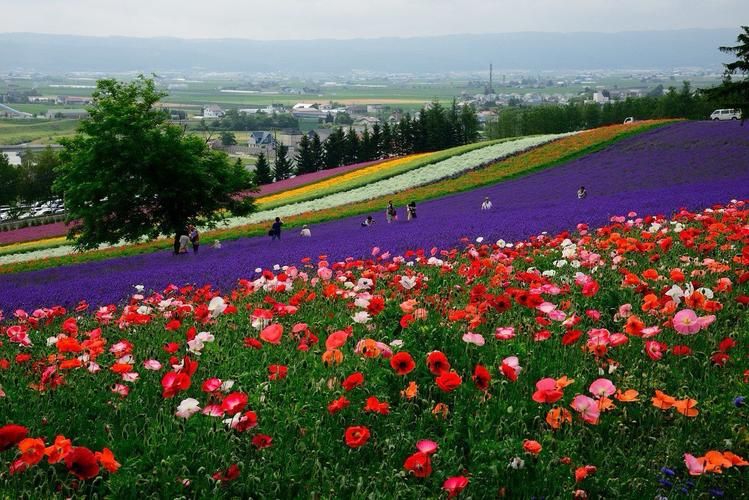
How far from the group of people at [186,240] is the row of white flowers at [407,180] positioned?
49.5ft

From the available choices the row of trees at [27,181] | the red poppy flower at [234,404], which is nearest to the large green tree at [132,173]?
the red poppy flower at [234,404]

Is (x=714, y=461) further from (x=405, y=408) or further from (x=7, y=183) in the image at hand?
(x=7, y=183)

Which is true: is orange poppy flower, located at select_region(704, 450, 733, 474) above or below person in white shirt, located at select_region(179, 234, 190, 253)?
above

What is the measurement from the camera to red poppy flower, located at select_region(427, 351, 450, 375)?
4.18m

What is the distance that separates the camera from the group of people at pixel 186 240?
25.5 metres

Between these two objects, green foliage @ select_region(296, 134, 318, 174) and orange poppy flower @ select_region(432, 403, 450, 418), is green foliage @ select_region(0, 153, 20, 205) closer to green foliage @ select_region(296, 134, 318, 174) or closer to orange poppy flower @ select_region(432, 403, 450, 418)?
green foliage @ select_region(296, 134, 318, 174)

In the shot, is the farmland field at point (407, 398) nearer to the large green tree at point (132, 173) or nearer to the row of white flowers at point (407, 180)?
the large green tree at point (132, 173)

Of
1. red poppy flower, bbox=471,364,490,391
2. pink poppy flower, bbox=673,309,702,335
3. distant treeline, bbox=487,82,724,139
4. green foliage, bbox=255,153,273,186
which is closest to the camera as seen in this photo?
red poppy flower, bbox=471,364,490,391

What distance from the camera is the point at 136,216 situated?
2862 centimetres

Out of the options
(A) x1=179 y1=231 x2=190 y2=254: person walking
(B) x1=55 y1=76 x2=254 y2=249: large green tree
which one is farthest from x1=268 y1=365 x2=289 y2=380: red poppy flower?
(B) x1=55 y1=76 x2=254 y2=249: large green tree

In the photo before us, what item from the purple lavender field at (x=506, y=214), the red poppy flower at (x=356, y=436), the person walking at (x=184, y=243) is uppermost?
the red poppy flower at (x=356, y=436)

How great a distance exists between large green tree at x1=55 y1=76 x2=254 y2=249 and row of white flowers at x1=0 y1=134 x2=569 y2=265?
12211mm

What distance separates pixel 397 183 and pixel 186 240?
28.1 meters

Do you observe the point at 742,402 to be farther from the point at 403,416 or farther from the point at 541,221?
the point at 541,221
